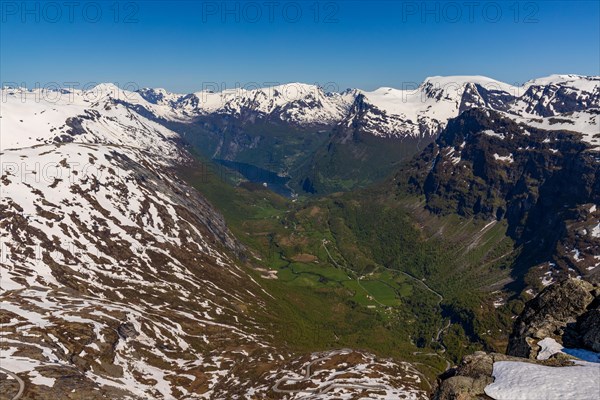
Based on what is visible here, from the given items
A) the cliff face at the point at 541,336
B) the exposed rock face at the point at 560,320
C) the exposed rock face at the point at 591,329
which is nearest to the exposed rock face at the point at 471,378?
the cliff face at the point at 541,336

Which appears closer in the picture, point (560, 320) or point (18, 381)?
point (560, 320)

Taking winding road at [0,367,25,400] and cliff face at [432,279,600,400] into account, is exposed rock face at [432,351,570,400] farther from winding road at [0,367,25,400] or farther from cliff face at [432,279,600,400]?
winding road at [0,367,25,400]

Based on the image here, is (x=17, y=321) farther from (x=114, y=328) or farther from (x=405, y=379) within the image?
(x=405, y=379)

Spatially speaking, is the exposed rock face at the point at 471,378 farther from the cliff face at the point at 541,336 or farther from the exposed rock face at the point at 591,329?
the exposed rock face at the point at 591,329

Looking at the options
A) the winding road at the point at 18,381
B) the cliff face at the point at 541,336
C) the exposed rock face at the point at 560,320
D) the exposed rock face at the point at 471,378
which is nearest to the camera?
the exposed rock face at the point at 471,378

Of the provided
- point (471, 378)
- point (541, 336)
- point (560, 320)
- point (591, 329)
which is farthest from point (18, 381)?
point (591, 329)

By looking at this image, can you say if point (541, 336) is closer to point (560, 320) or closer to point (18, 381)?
point (560, 320)

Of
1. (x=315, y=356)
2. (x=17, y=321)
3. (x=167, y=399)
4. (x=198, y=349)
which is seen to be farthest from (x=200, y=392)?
(x=17, y=321)

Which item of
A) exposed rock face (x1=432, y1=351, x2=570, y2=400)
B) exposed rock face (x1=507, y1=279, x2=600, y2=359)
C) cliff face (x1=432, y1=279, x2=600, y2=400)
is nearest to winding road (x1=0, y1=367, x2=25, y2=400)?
cliff face (x1=432, y1=279, x2=600, y2=400)
